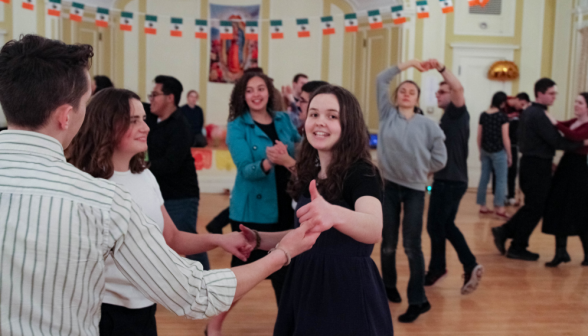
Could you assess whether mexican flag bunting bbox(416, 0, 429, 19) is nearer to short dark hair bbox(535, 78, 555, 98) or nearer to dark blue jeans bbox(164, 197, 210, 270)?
short dark hair bbox(535, 78, 555, 98)

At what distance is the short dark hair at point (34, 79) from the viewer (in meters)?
1.14

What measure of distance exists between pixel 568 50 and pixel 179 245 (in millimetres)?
9780

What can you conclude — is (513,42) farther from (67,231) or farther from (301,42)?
(67,231)

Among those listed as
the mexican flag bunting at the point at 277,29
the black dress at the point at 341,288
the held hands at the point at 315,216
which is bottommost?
the black dress at the point at 341,288

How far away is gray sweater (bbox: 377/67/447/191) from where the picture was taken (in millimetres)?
3736

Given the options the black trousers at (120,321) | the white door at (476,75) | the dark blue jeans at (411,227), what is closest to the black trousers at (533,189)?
the dark blue jeans at (411,227)

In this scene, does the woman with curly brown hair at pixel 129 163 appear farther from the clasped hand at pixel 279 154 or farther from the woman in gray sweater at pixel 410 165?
the woman in gray sweater at pixel 410 165

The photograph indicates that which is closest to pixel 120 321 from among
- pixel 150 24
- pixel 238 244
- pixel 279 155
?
pixel 238 244

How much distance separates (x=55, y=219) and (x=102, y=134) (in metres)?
0.99

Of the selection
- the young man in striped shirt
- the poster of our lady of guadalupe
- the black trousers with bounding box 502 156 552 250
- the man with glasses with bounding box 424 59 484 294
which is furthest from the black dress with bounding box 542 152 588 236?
the poster of our lady of guadalupe

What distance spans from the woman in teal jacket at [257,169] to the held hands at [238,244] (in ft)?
A: 3.51

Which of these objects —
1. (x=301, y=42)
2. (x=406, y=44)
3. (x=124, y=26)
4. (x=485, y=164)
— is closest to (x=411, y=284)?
(x=485, y=164)

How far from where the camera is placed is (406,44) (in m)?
10.3

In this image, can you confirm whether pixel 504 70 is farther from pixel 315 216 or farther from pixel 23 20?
pixel 315 216
